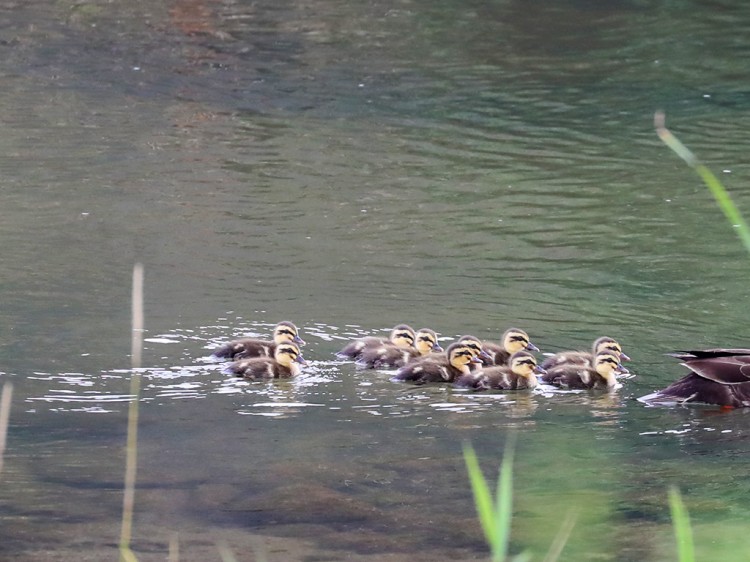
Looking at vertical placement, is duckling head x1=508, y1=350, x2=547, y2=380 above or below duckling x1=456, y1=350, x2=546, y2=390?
above

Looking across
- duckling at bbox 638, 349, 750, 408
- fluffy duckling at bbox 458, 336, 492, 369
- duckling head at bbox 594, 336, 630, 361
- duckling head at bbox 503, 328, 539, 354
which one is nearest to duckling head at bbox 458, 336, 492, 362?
fluffy duckling at bbox 458, 336, 492, 369

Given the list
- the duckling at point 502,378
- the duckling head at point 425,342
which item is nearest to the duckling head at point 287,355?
the duckling head at point 425,342

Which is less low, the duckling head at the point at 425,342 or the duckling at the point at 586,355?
the duckling head at the point at 425,342

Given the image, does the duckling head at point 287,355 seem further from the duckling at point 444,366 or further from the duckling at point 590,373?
the duckling at point 590,373

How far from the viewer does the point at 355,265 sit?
8227 millimetres

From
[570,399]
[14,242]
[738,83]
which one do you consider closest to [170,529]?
[570,399]

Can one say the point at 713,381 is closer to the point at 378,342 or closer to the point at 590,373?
the point at 590,373

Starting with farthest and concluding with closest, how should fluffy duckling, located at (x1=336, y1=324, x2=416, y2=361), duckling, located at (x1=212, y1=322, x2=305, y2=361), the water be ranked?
fluffy duckling, located at (x1=336, y1=324, x2=416, y2=361) < duckling, located at (x1=212, y1=322, x2=305, y2=361) < the water

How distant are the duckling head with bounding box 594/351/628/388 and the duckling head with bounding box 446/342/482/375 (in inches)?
Result: 21.6

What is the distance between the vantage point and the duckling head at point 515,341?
6559 millimetres

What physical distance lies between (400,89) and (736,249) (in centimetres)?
539

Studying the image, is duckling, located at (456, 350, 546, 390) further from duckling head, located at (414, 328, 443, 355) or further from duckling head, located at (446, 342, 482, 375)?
duckling head, located at (414, 328, 443, 355)

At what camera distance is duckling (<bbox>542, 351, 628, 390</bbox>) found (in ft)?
20.6

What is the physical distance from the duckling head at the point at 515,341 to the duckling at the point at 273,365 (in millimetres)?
959
